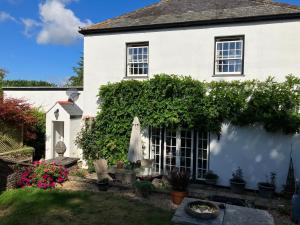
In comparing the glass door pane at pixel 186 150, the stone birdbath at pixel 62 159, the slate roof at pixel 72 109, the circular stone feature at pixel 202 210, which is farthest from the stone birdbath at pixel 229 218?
the slate roof at pixel 72 109

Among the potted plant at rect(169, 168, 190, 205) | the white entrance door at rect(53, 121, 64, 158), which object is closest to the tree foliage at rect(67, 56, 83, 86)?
the white entrance door at rect(53, 121, 64, 158)

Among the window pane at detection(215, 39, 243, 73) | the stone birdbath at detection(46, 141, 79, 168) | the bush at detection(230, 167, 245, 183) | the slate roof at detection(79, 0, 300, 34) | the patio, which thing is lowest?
the patio

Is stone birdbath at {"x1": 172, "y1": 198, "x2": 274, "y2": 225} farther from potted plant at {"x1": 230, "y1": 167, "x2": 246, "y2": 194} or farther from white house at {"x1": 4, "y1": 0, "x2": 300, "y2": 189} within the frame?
white house at {"x1": 4, "y1": 0, "x2": 300, "y2": 189}

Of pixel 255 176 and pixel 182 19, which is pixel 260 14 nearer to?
pixel 182 19

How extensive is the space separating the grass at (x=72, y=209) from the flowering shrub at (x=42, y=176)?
462 millimetres

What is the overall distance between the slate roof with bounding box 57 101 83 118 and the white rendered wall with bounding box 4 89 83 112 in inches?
49.9

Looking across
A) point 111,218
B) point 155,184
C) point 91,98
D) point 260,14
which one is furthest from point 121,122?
point 260,14

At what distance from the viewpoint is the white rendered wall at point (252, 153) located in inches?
434

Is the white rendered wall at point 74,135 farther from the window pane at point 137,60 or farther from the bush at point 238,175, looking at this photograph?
the bush at point 238,175

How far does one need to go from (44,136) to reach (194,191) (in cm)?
998

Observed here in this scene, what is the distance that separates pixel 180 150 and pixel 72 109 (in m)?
6.01

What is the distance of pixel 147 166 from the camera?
12.4 meters

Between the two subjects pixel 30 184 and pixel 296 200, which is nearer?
pixel 296 200

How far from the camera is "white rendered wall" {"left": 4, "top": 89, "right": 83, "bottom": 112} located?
1631cm
